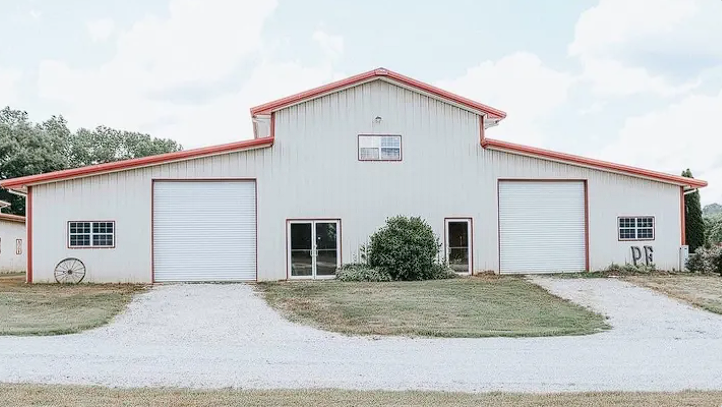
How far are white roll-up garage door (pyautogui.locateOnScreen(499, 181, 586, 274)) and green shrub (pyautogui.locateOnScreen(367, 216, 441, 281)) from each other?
3.00 m

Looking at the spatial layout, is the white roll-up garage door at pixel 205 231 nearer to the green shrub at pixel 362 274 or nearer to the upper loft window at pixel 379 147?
the green shrub at pixel 362 274

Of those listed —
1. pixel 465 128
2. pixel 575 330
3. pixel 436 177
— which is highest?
pixel 465 128

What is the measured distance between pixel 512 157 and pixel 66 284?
48.0ft

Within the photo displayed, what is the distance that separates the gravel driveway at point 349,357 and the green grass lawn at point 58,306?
0.68m

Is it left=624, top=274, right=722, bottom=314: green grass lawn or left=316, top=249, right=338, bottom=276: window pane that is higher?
left=316, top=249, right=338, bottom=276: window pane

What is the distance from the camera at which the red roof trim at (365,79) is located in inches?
914

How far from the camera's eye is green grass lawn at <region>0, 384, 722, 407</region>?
7.93 m

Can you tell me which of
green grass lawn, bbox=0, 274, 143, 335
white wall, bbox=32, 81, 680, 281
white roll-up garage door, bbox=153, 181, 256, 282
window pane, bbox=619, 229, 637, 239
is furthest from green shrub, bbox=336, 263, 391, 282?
window pane, bbox=619, 229, 637, 239

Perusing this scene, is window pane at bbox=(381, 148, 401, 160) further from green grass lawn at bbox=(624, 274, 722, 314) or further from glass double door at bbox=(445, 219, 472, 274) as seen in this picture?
green grass lawn at bbox=(624, 274, 722, 314)

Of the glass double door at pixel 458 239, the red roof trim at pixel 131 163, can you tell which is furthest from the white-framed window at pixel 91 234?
the glass double door at pixel 458 239

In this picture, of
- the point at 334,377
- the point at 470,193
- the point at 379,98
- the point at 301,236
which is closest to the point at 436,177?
the point at 470,193

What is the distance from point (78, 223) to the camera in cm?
2255

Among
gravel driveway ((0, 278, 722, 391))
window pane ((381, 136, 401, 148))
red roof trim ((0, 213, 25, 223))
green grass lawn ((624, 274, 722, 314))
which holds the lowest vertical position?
gravel driveway ((0, 278, 722, 391))

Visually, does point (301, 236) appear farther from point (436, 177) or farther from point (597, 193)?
point (597, 193)
